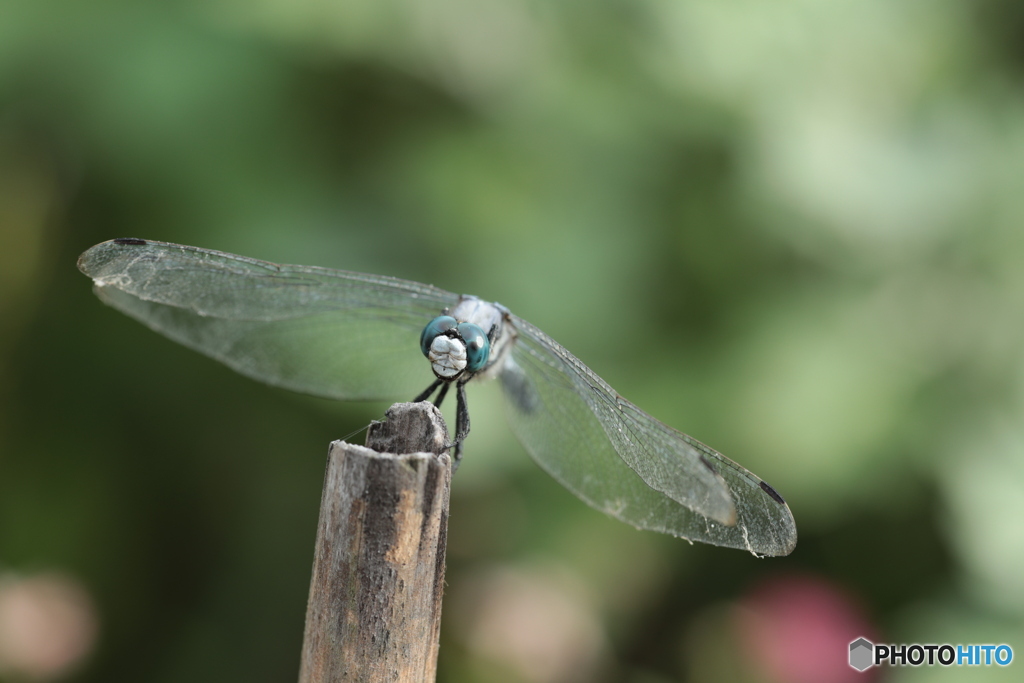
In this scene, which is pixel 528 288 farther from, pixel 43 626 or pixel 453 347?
pixel 43 626

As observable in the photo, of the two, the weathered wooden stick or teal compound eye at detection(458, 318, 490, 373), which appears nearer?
the weathered wooden stick

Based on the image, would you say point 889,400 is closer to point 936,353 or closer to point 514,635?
point 936,353

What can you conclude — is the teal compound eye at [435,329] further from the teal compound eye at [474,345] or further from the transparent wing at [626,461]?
the transparent wing at [626,461]

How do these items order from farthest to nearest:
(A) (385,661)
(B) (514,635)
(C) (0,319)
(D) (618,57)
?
1. (D) (618,57)
2. (C) (0,319)
3. (B) (514,635)
4. (A) (385,661)

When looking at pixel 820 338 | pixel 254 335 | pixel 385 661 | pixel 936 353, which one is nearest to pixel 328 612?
pixel 385 661

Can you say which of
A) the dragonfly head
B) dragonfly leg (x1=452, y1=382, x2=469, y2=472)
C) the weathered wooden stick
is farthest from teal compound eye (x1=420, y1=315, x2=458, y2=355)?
the weathered wooden stick

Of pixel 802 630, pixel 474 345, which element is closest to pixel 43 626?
pixel 474 345

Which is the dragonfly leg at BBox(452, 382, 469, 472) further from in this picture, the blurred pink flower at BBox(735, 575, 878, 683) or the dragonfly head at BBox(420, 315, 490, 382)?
the blurred pink flower at BBox(735, 575, 878, 683)
